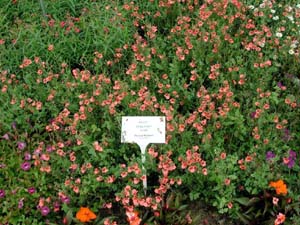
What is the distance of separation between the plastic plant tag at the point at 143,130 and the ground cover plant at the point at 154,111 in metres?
0.08

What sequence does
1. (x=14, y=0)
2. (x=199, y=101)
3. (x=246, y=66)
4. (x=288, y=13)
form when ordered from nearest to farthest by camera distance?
(x=199, y=101), (x=246, y=66), (x=288, y=13), (x=14, y=0)

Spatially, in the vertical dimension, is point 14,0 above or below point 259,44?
above

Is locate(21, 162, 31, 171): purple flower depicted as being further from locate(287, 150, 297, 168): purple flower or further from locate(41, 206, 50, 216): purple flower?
locate(287, 150, 297, 168): purple flower

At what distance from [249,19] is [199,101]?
1.13 m

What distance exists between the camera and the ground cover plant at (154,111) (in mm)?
3178

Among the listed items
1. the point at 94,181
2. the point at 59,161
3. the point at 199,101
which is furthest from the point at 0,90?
the point at 199,101

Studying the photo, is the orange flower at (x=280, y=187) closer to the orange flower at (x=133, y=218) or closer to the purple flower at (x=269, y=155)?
the purple flower at (x=269, y=155)

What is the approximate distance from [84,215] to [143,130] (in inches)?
26.5

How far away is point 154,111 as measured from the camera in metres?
3.46

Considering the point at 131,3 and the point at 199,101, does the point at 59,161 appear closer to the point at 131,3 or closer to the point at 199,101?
the point at 199,101

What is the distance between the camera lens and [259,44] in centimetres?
392

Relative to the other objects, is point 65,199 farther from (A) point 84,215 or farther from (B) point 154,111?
(B) point 154,111

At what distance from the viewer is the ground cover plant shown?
10.4ft

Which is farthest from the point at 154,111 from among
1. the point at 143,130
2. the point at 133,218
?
the point at 133,218
